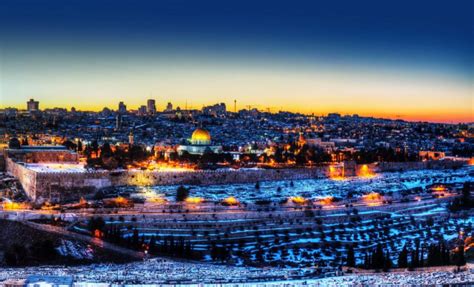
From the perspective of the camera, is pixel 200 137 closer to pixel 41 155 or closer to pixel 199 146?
pixel 199 146

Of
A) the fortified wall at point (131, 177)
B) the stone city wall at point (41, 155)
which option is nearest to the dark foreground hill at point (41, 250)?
the fortified wall at point (131, 177)

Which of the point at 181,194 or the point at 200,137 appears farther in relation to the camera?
the point at 200,137

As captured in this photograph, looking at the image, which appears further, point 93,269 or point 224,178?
point 224,178

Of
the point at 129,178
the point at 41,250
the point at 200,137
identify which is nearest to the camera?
the point at 41,250

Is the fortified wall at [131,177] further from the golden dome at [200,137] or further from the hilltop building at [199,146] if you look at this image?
the golden dome at [200,137]

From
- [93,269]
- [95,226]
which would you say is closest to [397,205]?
[95,226]

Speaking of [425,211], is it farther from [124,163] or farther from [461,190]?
[124,163]

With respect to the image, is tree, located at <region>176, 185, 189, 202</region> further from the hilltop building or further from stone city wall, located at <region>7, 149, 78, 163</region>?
the hilltop building

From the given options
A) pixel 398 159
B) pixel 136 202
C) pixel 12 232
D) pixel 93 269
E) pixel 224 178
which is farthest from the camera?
pixel 398 159

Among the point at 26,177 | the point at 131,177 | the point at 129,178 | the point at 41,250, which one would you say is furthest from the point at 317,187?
the point at 41,250

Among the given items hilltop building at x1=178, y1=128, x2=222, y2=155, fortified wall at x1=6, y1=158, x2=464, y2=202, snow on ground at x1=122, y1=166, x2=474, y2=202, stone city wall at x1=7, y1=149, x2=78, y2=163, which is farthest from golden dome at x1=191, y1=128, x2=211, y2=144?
stone city wall at x1=7, y1=149, x2=78, y2=163

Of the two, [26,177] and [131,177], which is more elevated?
[26,177]
